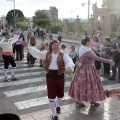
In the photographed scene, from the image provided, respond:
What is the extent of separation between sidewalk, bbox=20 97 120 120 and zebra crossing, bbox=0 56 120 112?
2.17 ft

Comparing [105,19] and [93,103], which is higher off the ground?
[105,19]

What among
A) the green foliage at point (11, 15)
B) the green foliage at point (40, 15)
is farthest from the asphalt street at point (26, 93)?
the green foliage at point (11, 15)

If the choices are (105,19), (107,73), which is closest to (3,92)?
(107,73)

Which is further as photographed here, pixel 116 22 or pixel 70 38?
pixel 116 22

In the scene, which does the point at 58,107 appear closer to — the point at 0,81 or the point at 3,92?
the point at 3,92

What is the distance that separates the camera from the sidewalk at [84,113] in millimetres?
5754

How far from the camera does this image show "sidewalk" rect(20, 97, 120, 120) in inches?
227

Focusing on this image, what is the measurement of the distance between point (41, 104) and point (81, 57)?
1780 mm

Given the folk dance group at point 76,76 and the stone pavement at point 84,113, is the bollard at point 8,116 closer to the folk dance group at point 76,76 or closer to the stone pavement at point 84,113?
the folk dance group at point 76,76

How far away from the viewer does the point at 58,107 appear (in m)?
6.08

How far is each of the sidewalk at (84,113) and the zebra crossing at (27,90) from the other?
66 centimetres

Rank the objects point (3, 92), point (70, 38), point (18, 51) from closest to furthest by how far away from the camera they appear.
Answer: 1. point (3, 92)
2. point (18, 51)
3. point (70, 38)

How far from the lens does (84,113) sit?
19.8ft

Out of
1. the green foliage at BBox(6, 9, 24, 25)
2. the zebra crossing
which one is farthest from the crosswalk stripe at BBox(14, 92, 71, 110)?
the green foliage at BBox(6, 9, 24, 25)
